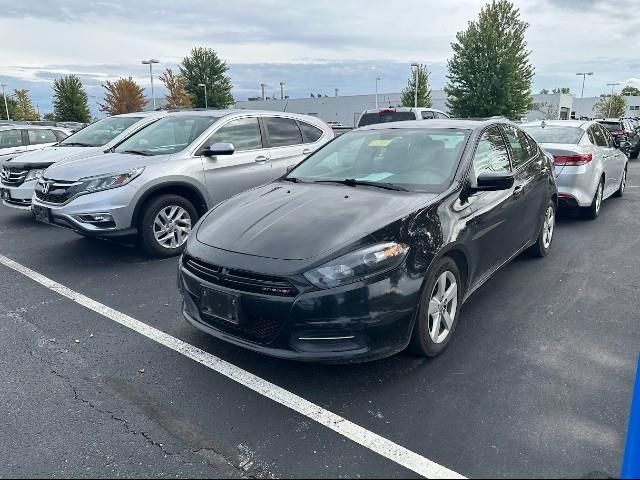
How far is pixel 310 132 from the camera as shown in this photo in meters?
7.67

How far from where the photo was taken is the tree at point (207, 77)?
4062cm

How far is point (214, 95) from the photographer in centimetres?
4112

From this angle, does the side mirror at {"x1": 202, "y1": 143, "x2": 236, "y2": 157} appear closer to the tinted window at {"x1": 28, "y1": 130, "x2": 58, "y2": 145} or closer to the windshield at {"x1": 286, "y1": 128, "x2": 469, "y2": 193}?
the windshield at {"x1": 286, "y1": 128, "x2": 469, "y2": 193}

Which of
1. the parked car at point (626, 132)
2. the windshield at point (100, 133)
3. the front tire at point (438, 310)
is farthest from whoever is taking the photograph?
the parked car at point (626, 132)

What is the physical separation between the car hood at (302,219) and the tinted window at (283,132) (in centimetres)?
322

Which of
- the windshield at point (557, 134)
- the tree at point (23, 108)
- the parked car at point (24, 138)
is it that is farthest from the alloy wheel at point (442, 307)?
the tree at point (23, 108)

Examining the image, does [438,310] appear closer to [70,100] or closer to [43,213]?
[43,213]

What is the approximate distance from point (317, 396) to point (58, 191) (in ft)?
14.0

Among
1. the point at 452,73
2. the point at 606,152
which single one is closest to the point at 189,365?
the point at 606,152

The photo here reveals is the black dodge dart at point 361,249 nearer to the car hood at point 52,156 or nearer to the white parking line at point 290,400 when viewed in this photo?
the white parking line at point 290,400

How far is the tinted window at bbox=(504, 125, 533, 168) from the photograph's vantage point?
4941 millimetres

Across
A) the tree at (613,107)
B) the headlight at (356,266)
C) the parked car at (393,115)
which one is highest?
the tree at (613,107)

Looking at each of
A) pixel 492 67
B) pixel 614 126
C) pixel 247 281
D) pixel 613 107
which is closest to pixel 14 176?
pixel 247 281

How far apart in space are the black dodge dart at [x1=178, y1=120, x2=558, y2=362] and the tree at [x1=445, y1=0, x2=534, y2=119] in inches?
1053
